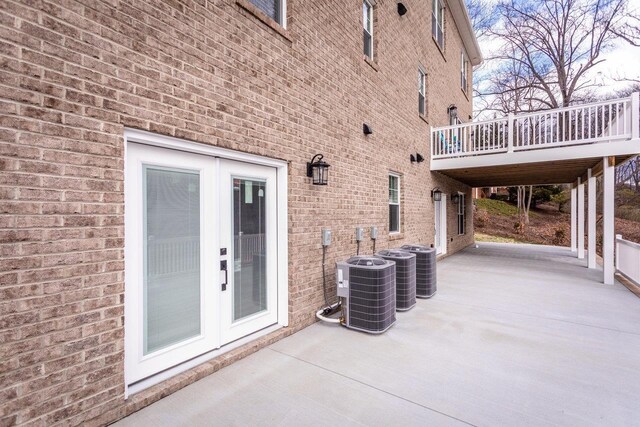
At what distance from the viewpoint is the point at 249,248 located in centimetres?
378

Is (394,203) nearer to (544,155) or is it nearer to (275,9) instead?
(544,155)

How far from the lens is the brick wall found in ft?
6.48

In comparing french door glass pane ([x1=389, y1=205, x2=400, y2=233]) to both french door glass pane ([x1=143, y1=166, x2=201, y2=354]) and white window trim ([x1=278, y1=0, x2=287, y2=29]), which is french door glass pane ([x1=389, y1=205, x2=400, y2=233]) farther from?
french door glass pane ([x1=143, y1=166, x2=201, y2=354])

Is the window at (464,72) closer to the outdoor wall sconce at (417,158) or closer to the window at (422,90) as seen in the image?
the window at (422,90)

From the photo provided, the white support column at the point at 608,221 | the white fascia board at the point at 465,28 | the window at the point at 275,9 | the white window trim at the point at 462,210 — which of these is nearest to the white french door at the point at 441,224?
the white window trim at the point at 462,210

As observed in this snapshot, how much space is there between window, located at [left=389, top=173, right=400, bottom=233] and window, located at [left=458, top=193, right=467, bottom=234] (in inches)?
257

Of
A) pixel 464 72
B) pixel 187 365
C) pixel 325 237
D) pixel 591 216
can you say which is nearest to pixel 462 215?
pixel 591 216

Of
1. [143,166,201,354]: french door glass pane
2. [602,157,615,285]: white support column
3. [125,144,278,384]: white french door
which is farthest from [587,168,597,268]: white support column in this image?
[143,166,201,354]: french door glass pane

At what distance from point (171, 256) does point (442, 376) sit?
289 centimetres

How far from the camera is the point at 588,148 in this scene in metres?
7.19

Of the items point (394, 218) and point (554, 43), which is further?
point (554, 43)

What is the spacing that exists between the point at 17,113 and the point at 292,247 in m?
2.84

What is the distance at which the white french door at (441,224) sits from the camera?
1070 centimetres

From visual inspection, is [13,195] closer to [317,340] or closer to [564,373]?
[317,340]
